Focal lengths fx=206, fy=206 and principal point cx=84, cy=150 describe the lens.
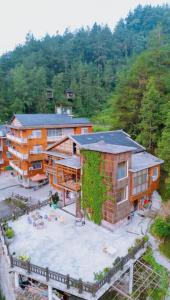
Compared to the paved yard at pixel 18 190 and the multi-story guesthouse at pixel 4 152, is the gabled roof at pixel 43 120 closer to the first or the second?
the multi-story guesthouse at pixel 4 152

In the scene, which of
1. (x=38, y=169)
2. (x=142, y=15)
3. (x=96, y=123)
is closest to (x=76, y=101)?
(x=96, y=123)

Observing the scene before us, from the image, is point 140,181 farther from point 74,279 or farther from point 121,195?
point 74,279

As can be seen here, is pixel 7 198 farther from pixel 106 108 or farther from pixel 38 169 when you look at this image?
pixel 106 108

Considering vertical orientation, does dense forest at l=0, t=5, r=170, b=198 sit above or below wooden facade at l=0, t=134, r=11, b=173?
above

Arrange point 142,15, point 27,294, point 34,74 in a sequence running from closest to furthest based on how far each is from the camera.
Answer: point 27,294
point 34,74
point 142,15

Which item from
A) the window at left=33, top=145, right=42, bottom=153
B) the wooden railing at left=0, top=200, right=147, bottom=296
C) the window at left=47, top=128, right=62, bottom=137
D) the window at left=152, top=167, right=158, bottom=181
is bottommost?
the wooden railing at left=0, top=200, right=147, bottom=296

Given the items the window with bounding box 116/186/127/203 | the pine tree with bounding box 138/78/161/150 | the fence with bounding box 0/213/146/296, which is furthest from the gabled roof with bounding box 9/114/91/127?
the fence with bounding box 0/213/146/296

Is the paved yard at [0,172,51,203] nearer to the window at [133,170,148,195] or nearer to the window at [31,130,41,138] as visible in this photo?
the window at [31,130,41,138]
